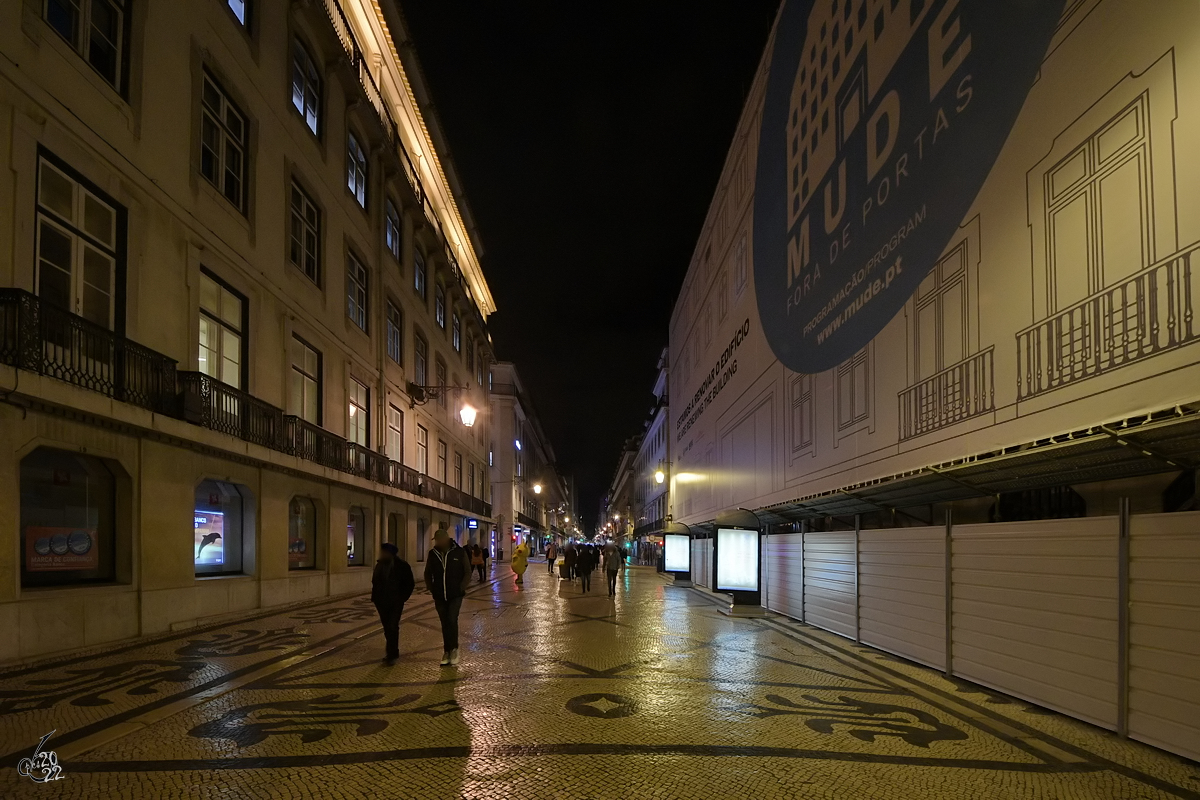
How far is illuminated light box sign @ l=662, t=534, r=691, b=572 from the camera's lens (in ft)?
103

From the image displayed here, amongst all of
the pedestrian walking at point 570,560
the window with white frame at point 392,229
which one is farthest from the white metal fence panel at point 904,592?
the window with white frame at point 392,229

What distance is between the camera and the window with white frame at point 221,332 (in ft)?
50.0

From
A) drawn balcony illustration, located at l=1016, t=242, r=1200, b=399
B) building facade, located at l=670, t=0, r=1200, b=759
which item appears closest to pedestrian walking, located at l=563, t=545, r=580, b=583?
building facade, located at l=670, t=0, r=1200, b=759

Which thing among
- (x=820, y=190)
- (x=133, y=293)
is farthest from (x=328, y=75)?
(x=820, y=190)

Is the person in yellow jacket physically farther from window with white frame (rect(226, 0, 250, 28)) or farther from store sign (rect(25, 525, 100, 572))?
window with white frame (rect(226, 0, 250, 28))

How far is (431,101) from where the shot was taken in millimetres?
35781

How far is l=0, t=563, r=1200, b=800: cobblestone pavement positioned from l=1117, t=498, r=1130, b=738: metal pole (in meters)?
0.23

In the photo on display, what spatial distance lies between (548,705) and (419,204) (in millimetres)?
28186

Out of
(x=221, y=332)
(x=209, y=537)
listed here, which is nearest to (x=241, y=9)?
(x=221, y=332)

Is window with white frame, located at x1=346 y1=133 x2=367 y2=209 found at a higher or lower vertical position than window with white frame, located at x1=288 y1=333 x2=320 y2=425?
higher

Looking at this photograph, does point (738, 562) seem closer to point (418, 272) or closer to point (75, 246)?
point (75, 246)

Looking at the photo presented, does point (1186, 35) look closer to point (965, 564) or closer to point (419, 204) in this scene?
point (965, 564)

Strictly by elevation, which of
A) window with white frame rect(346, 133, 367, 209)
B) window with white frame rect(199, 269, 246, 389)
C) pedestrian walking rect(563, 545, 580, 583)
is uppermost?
window with white frame rect(346, 133, 367, 209)

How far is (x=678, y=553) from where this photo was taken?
104ft
